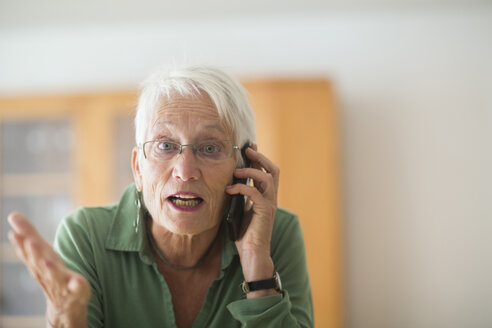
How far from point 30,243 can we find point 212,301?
516 mm

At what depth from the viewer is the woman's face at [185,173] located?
105 cm

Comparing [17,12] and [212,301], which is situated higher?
[17,12]

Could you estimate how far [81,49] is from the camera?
346 centimetres

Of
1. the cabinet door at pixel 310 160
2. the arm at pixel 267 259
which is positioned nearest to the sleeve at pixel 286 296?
the arm at pixel 267 259

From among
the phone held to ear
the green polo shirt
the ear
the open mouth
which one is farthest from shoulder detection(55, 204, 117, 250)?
the phone held to ear

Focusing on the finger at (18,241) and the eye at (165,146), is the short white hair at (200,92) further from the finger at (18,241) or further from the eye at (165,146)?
the finger at (18,241)

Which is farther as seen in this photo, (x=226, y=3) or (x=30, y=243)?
(x=226, y=3)

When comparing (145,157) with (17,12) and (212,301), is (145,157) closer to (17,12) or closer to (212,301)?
(212,301)

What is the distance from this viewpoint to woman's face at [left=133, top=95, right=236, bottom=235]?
1051mm

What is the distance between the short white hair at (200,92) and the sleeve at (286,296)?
0.82 ft

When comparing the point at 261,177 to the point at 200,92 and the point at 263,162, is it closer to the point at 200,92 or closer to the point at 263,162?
the point at 263,162

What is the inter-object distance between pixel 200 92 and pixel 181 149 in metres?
0.16

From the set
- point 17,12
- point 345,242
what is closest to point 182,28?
point 17,12

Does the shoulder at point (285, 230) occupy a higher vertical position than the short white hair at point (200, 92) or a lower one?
lower
